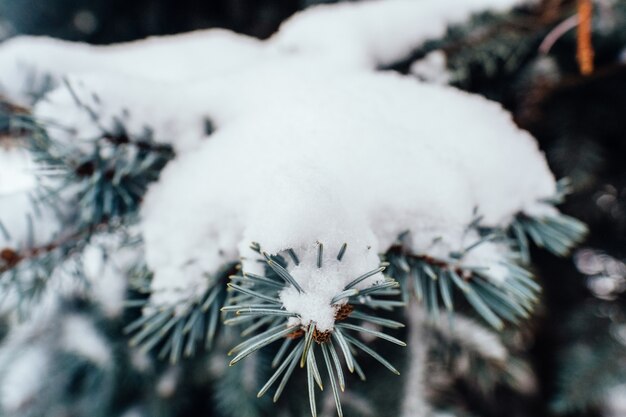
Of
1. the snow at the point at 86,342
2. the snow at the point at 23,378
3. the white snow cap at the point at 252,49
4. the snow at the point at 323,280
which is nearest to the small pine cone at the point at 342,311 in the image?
the snow at the point at 323,280

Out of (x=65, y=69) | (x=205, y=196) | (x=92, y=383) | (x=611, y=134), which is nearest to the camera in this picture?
(x=205, y=196)

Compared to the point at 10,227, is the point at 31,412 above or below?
below

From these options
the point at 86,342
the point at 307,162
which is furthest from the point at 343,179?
the point at 86,342

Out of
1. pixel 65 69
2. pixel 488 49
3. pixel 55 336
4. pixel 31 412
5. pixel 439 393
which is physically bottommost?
pixel 439 393

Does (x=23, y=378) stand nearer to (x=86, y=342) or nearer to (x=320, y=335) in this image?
(x=86, y=342)

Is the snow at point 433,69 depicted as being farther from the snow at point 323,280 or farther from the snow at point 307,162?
the snow at point 323,280

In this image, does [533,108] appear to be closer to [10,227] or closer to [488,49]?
[488,49]

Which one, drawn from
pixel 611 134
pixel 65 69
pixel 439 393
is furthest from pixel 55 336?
pixel 611 134
